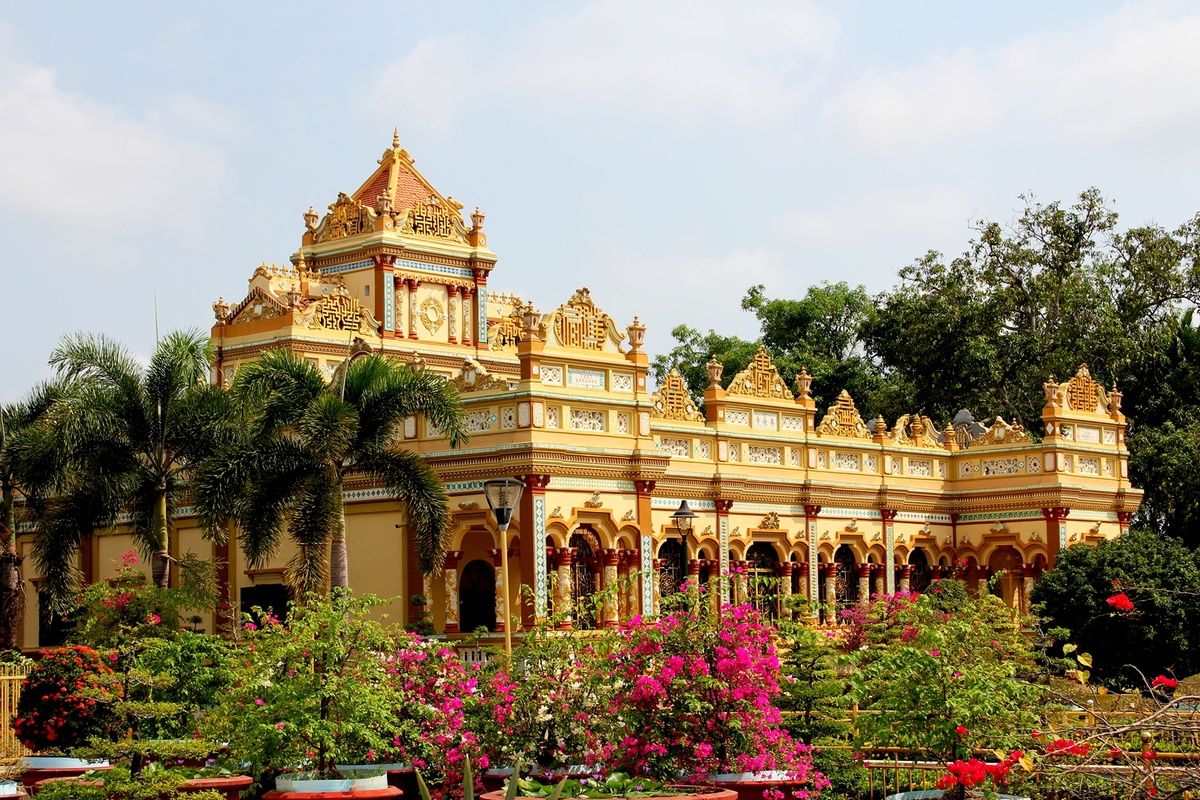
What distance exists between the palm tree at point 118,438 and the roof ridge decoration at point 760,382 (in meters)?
10.9

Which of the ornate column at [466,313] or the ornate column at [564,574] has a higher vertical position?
the ornate column at [466,313]

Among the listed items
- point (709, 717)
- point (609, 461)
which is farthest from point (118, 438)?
point (709, 717)

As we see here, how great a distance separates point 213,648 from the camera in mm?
23359

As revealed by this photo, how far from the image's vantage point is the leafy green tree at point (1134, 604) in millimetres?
33375

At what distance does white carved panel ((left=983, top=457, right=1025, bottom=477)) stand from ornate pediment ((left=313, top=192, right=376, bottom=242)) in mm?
14817

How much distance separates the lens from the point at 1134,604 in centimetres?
3244

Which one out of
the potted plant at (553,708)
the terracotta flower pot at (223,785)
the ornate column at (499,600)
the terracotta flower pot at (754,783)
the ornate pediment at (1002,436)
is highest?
the ornate pediment at (1002,436)

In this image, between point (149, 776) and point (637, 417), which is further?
point (637, 417)

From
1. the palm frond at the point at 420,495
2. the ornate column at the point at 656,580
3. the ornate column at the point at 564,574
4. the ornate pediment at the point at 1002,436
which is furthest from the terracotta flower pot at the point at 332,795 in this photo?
the ornate pediment at the point at 1002,436

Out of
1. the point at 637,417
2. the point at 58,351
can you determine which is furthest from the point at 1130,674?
the point at 58,351

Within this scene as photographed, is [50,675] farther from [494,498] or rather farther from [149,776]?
[494,498]

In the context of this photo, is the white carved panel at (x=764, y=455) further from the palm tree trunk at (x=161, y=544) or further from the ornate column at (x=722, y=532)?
the palm tree trunk at (x=161, y=544)

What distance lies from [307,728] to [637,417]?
14.8 meters

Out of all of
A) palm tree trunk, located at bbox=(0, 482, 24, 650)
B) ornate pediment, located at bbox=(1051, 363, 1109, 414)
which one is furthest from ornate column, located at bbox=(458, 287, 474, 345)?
ornate pediment, located at bbox=(1051, 363, 1109, 414)
